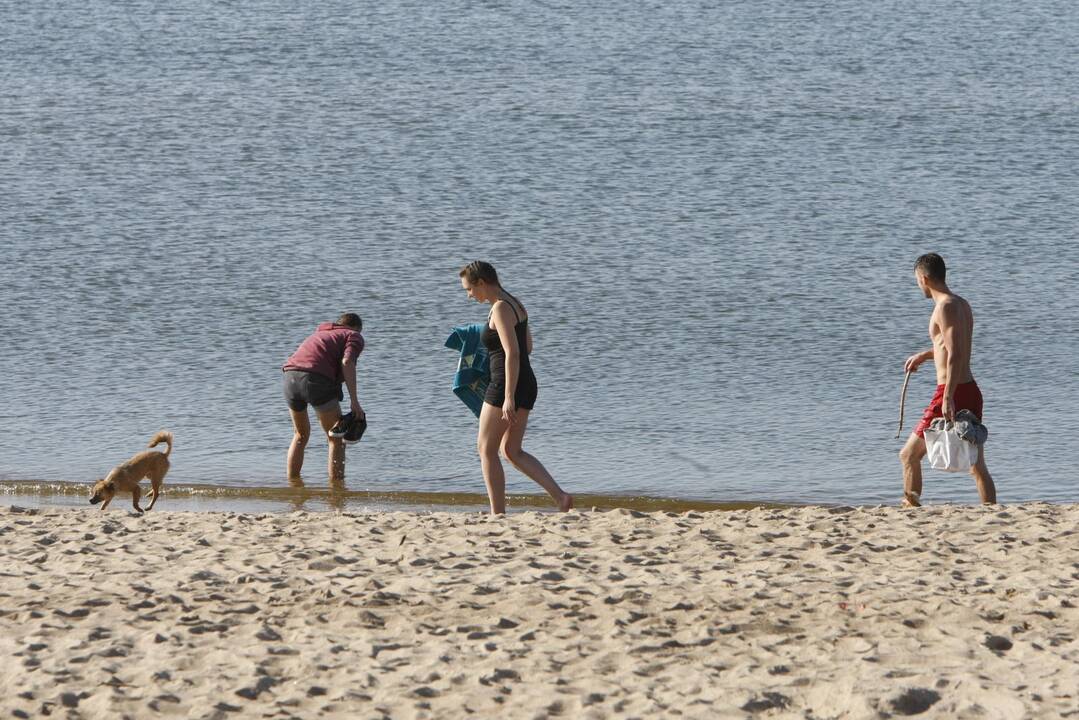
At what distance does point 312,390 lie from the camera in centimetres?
1063

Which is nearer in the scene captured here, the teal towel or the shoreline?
the teal towel

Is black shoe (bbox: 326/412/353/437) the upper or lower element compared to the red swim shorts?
lower

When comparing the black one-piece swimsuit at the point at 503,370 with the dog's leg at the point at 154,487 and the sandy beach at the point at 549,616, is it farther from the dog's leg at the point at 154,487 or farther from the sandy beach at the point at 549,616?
the dog's leg at the point at 154,487

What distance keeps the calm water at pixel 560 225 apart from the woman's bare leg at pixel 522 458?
2522 mm

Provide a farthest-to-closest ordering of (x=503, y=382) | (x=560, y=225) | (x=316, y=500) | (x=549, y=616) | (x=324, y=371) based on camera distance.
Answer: (x=560, y=225), (x=316, y=500), (x=324, y=371), (x=503, y=382), (x=549, y=616)

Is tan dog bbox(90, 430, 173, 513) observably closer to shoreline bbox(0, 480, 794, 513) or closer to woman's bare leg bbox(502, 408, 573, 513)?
shoreline bbox(0, 480, 794, 513)

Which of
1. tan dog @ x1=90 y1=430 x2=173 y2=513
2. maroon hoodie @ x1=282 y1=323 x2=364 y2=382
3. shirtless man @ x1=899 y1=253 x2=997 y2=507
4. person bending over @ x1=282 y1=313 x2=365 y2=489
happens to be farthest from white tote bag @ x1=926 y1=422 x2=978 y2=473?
tan dog @ x1=90 y1=430 x2=173 y2=513

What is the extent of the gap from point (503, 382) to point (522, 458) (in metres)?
0.47

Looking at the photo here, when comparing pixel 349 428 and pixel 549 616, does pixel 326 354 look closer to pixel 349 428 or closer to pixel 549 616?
pixel 349 428

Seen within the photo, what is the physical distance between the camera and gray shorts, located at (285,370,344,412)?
10625mm

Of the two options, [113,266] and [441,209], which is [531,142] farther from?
[113,266]

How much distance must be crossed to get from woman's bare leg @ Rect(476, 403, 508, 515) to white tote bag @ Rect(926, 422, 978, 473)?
7.56 feet

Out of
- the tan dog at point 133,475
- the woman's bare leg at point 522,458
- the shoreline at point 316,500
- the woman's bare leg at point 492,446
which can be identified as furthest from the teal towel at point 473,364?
the tan dog at point 133,475

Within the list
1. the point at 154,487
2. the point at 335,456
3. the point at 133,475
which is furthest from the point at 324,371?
the point at 133,475
